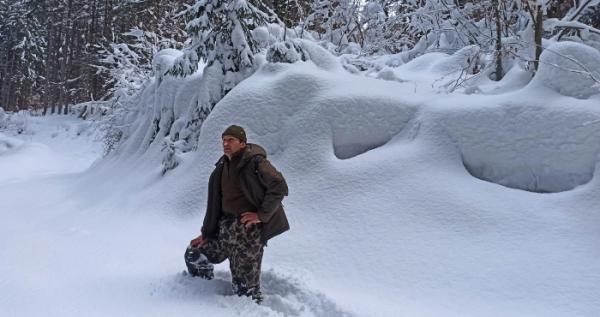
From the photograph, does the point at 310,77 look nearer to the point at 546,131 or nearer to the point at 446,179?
the point at 446,179

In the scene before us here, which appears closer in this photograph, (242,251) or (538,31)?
(242,251)

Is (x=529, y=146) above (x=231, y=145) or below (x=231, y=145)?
above

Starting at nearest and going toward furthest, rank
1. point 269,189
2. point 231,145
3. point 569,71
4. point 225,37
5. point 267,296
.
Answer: point 269,189, point 231,145, point 267,296, point 569,71, point 225,37

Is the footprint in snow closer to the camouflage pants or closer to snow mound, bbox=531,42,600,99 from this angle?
the camouflage pants

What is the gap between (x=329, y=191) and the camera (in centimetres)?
560

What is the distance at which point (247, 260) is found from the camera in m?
3.83

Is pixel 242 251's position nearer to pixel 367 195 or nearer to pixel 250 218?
pixel 250 218

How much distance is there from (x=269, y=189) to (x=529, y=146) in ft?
10.7

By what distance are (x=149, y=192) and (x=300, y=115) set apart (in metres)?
2.91

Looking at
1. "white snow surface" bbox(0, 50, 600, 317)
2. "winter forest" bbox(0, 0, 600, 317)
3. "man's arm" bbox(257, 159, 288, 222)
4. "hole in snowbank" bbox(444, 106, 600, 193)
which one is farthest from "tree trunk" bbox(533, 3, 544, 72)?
"man's arm" bbox(257, 159, 288, 222)

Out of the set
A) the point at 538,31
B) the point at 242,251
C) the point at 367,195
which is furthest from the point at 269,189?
the point at 538,31

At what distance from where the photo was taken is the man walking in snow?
3.67m

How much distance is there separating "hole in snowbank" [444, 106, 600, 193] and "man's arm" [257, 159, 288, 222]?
2793 mm

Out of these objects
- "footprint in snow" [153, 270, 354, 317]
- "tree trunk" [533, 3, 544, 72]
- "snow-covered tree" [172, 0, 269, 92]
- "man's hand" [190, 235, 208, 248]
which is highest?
"tree trunk" [533, 3, 544, 72]
